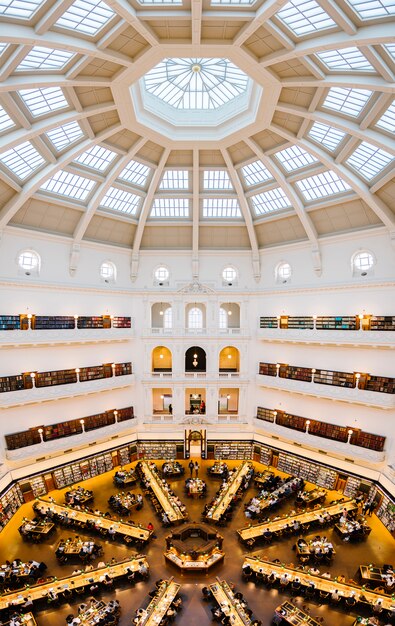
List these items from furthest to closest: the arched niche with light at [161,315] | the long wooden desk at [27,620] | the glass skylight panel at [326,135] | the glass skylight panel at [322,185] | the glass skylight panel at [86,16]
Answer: the arched niche with light at [161,315] → the glass skylight panel at [322,185] → the glass skylight panel at [326,135] → the long wooden desk at [27,620] → the glass skylight panel at [86,16]

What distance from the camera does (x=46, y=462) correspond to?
70.9 ft

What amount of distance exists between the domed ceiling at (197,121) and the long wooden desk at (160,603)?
18631 millimetres

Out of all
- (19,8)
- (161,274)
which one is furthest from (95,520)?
(19,8)

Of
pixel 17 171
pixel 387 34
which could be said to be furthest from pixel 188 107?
pixel 387 34

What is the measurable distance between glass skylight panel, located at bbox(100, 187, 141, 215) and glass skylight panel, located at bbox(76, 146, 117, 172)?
174 centimetres

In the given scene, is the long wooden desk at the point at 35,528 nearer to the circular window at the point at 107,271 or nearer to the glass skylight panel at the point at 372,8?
the circular window at the point at 107,271

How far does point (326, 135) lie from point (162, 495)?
68.7ft

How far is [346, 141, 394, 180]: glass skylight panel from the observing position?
17.6 m

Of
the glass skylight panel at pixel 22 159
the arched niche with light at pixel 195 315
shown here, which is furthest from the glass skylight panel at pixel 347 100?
the arched niche with light at pixel 195 315

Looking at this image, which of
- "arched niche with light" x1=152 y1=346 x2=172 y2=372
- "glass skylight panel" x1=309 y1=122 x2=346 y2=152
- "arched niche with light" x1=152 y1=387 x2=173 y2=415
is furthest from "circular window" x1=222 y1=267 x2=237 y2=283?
"glass skylight panel" x1=309 y1=122 x2=346 y2=152

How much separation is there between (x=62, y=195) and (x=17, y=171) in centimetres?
308

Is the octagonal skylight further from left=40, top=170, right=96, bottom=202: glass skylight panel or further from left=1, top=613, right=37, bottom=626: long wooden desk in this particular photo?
left=1, top=613, right=37, bottom=626: long wooden desk

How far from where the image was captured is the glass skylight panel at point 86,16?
11648 mm

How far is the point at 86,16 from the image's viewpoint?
12.0 metres
